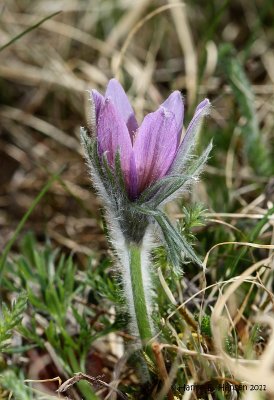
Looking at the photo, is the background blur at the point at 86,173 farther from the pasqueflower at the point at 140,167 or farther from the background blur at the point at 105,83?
the pasqueflower at the point at 140,167

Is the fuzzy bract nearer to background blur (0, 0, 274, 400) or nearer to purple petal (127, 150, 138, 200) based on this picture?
purple petal (127, 150, 138, 200)

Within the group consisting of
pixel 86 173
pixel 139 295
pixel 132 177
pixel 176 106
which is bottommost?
pixel 139 295

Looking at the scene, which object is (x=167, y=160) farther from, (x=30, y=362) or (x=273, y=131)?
(x=273, y=131)

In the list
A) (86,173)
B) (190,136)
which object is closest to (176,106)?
(190,136)

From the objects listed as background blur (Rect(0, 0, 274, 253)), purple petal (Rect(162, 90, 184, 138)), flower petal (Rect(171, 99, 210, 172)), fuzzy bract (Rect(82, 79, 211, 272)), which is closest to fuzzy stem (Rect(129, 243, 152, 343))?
fuzzy bract (Rect(82, 79, 211, 272))

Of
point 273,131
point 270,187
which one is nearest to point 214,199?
point 270,187

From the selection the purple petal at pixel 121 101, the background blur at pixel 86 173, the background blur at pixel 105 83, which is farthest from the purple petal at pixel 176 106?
the background blur at pixel 105 83

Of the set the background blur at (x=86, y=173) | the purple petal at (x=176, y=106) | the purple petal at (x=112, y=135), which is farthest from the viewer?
the background blur at (x=86, y=173)

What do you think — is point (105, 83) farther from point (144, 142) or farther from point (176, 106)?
point (144, 142)
